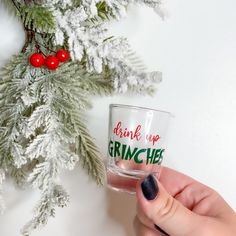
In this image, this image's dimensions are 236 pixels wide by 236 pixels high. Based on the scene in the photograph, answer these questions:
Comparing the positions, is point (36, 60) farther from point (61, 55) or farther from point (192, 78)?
point (192, 78)

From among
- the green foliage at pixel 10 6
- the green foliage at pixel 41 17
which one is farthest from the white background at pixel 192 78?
the green foliage at pixel 41 17

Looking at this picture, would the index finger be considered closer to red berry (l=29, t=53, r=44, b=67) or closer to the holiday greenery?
the holiday greenery

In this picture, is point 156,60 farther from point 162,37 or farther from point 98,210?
point 98,210

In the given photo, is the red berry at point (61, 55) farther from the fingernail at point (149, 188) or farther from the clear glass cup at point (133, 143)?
the fingernail at point (149, 188)

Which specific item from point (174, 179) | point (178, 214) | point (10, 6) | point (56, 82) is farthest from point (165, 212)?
point (10, 6)

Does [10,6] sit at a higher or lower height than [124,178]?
higher
